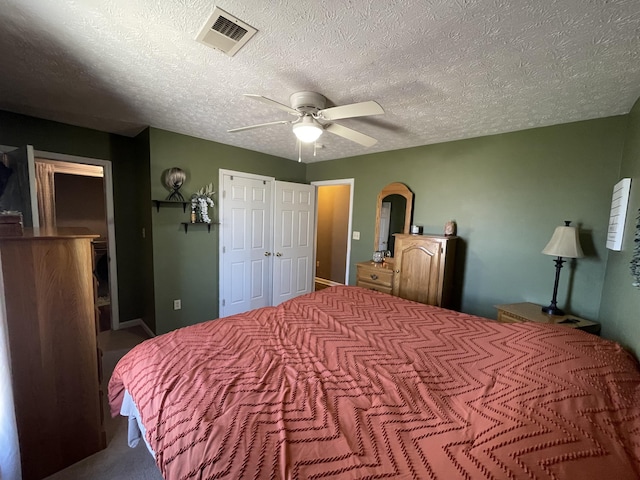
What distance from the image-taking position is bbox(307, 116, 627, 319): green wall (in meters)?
2.18

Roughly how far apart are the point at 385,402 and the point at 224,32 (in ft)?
6.16

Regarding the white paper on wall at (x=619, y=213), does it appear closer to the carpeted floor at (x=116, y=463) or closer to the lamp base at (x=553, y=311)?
the lamp base at (x=553, y=311)

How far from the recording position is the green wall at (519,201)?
2180 millimetres

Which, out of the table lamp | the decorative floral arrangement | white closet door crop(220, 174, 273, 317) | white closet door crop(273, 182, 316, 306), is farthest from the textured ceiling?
white closet door crop(273, 182, 316, 306)

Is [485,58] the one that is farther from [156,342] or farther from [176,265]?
[176,265]

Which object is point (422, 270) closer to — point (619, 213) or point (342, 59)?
point (619, 213)

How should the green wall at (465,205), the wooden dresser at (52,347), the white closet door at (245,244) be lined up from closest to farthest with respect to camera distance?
the wooden dresser at (52,347) → the green wall at (465,205) → the white closet door at (245,244)

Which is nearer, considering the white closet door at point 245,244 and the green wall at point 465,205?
the green wall at point 465,205

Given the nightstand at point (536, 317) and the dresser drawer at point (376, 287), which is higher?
the nightstand at point (536, 317)

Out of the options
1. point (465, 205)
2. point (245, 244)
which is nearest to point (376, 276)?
point (465, 205)

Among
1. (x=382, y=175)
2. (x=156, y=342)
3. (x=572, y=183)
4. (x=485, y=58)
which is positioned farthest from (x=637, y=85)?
(x=156, y=342)

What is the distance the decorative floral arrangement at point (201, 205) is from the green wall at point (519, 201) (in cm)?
244

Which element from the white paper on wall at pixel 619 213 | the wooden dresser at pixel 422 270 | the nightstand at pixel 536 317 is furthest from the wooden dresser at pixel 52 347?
the white paper on wall at pixel 619 213

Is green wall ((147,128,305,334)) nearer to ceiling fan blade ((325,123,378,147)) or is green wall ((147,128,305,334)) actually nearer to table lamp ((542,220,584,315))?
ceiling fan blade ((325,123,378,147))
